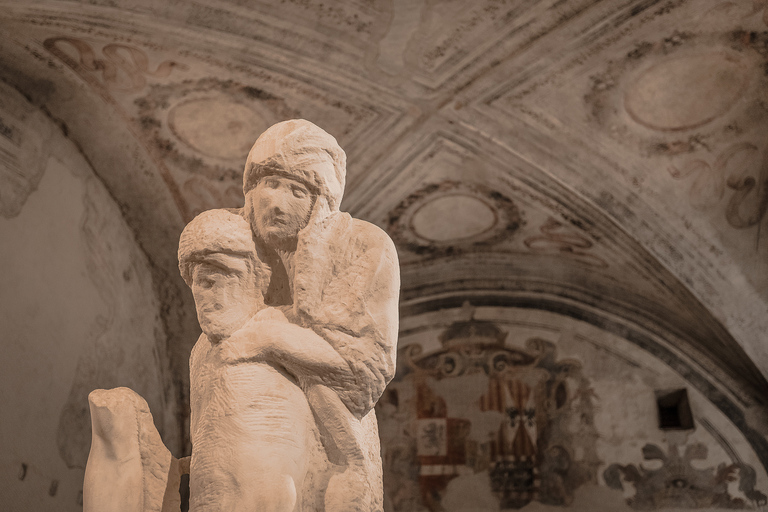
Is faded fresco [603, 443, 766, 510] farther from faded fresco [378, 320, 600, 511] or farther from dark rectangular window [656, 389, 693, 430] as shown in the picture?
faded fresco [378, 320, 600, 511]

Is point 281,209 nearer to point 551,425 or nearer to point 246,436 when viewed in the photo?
point 246,436

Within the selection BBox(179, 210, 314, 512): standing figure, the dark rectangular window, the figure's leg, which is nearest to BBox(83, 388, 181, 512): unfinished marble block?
BBox(179, 210, 314, 512): standing figure

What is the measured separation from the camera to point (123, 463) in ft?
6.76

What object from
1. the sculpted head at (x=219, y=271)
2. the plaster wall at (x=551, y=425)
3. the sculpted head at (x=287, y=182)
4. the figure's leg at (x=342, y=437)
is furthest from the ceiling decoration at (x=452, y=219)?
the figure's leg at (x=342, y=437)

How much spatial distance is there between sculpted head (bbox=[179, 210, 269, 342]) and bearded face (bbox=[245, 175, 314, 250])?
7 centimetres

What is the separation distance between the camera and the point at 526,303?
757 centimetres

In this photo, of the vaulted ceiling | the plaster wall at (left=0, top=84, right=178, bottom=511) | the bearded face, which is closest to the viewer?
the bearded face

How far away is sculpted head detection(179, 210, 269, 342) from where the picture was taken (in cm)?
206

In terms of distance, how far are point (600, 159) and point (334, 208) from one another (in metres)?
4.34

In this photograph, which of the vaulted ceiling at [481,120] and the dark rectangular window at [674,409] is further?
the dark rectangular window at [674,409]

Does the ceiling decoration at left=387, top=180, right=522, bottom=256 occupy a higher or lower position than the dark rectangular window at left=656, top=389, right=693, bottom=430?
higher

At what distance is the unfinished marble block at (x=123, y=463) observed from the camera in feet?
6.62

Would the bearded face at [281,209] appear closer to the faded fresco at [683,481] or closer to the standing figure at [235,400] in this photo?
the standing figure at [235,400]

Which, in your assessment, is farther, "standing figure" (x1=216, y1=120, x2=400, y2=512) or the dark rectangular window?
the dark rectangular window
